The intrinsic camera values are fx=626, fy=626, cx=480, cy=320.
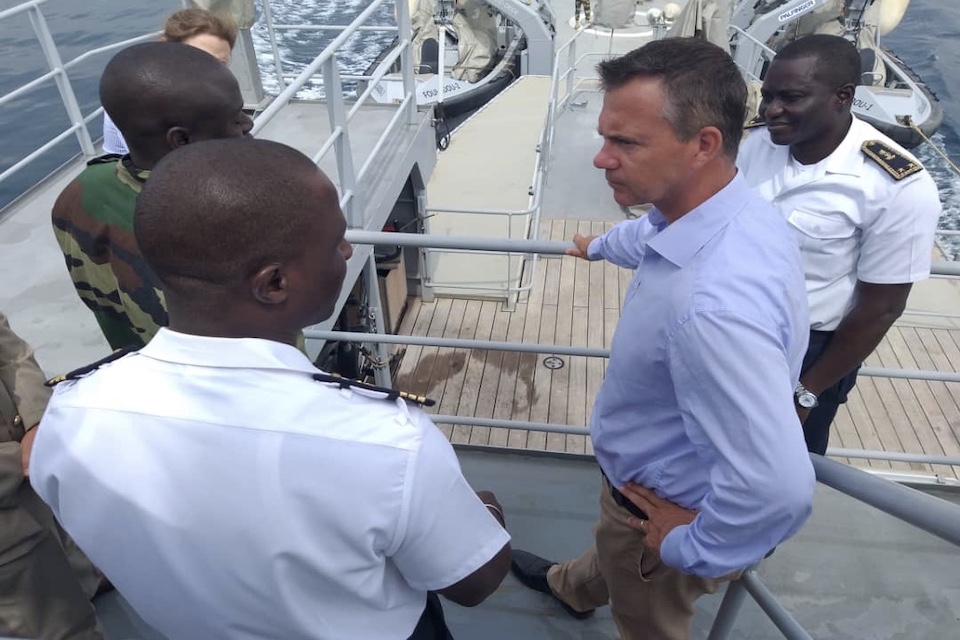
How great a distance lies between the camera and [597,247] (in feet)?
6.72

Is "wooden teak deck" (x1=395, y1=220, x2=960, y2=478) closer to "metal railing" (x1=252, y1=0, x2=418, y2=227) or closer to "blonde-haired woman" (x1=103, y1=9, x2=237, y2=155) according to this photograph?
"metal railing" (x1=252, y1=0, x2=418, y2=227)

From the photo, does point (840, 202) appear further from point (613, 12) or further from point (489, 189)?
point (613, 12)

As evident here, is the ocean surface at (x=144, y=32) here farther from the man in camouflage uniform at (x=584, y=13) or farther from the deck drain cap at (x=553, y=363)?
the deck drain cap at (x=553, y=363)

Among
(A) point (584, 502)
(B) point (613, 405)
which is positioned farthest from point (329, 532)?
(A) point (584, 502)

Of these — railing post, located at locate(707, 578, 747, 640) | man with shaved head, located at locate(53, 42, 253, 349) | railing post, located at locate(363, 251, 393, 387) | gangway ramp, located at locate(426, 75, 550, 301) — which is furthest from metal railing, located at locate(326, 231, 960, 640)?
gangway ramp, located at locate(426, 75, 550, 301)

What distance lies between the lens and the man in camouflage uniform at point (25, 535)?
1.50 meters

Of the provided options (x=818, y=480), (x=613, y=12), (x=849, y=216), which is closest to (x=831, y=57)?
(x=849, y=216)

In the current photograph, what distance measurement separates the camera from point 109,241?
1.68 meters

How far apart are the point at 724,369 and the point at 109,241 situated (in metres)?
1.57

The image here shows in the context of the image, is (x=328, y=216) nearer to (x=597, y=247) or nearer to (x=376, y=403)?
(x=376, y=403)

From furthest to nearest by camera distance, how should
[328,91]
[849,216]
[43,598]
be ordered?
[328,91] < [849,216] < [43,598]

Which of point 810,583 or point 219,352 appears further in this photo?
point 810,583

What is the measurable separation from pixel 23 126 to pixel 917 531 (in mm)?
13986

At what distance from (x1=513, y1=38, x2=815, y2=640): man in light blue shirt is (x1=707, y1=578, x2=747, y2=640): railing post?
315mm
